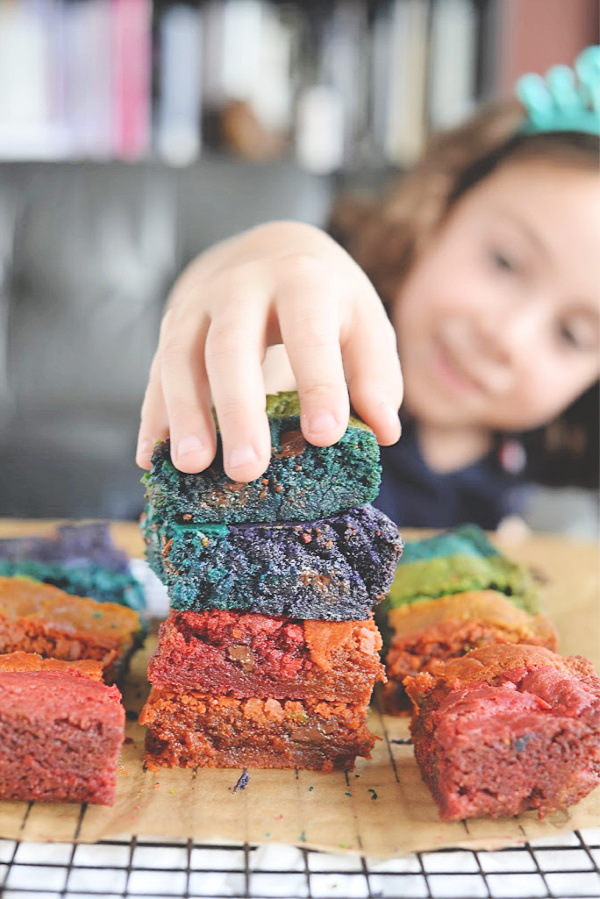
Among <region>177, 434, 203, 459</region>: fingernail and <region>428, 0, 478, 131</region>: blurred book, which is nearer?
<region>177, 434, 203, 459</region>: fingernail

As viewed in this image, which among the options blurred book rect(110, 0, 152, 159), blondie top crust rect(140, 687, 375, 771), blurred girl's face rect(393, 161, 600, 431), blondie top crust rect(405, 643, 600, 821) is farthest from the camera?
blurred book rect(110, 0, 152, 159)

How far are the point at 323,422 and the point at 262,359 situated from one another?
133 millimetres

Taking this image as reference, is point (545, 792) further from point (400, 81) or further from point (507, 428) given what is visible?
point (400, 81)

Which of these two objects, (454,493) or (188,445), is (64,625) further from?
(454,493)

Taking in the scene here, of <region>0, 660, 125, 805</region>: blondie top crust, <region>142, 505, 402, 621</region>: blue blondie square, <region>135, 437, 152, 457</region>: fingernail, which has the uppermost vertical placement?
<region>135, 437, 152, 457</region>: fingernail

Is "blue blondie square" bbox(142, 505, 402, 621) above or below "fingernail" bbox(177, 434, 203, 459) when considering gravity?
below

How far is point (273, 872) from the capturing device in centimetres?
97

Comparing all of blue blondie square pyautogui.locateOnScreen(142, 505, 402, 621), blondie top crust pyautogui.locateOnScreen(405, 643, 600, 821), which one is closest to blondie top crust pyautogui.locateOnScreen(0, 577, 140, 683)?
blue blondie square pyautogui.locateOnScreen(142, 505, 402, 621)

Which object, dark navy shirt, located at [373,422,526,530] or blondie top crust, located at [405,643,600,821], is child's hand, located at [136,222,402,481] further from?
dark navy shirt, located at [373,422,526,530]

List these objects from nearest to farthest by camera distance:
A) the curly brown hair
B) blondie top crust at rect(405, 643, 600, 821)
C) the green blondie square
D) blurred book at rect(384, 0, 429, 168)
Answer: blondie top crust at rect(405, 643, 600, 821) → the green blondie square → the curly brown hair → blurred book at rect(384, 0, 429, 168)

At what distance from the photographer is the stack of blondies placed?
1.07m

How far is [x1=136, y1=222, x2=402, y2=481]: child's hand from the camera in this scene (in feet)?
3.29

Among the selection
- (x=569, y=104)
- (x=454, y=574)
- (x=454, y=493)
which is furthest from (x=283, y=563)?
(x=569, y=104)

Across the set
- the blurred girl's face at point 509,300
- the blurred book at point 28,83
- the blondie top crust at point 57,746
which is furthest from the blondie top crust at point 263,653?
the blurred book at point 28,83
